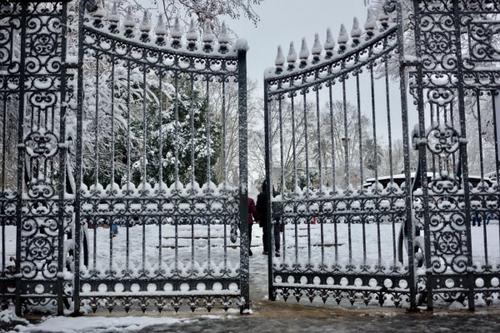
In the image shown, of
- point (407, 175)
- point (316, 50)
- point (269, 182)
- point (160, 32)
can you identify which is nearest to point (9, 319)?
point (269, 182)

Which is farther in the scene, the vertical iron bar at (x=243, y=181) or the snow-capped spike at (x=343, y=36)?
the snow-capped spike at (x=343, y=36)

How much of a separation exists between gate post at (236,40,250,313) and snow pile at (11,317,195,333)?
87 centimetres

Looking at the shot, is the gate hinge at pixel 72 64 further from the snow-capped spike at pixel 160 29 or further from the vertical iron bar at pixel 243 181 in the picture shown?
the vertical iron bar at pixel 243 181

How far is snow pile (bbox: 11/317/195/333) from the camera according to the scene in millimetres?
5387

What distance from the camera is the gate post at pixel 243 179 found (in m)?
6.28

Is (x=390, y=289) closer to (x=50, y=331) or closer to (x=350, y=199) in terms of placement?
(x=350, y=199)

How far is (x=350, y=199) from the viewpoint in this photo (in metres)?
6.56

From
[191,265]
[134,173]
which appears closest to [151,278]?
[191,265]

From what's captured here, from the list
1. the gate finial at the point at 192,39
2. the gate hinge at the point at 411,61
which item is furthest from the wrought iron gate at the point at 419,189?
the gate finial at the point at 192,39

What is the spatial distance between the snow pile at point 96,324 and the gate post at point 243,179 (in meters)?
0.87

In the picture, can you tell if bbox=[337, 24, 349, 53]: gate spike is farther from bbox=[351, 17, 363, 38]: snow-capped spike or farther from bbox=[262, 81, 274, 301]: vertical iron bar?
bbox=[262, 81, 274, 301]: vertical iron bar

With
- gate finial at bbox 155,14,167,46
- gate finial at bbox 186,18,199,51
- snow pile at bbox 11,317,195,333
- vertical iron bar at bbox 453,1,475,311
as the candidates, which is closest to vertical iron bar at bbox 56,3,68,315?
snow pile at bbox 11,317,195,333

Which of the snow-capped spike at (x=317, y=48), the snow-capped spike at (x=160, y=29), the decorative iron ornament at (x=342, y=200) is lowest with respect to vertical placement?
the decorative iron ornament at (x=342, y=200)

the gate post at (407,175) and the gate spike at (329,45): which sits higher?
the gate spike at (329,45)
